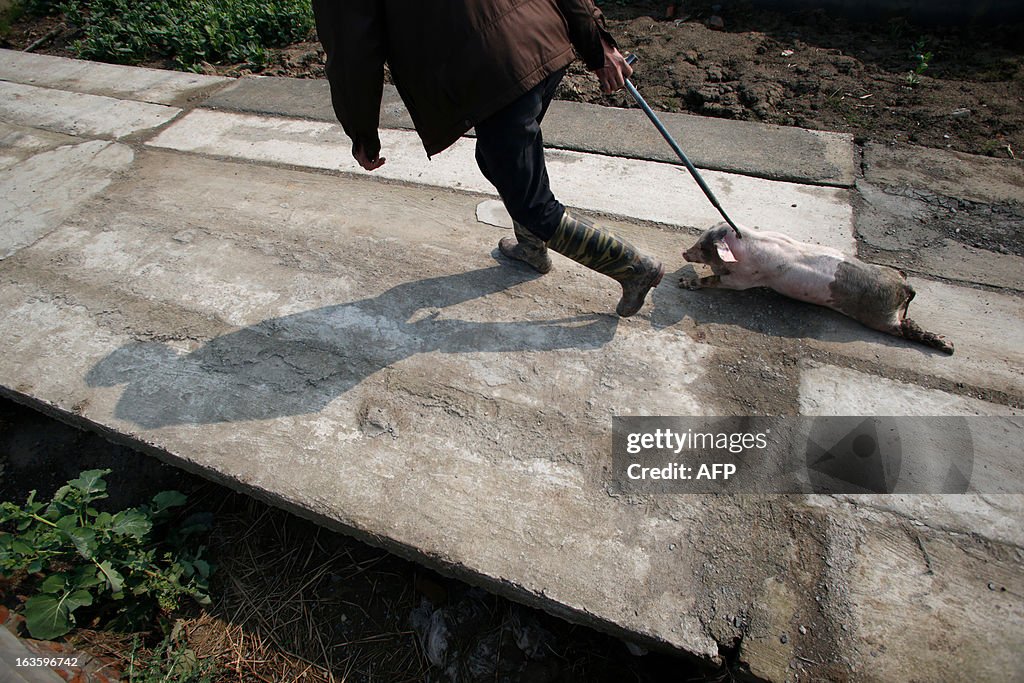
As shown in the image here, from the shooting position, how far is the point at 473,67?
1.88 m

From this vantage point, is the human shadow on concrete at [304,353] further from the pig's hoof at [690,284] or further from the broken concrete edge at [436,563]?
the pig's hoof at [690,284]

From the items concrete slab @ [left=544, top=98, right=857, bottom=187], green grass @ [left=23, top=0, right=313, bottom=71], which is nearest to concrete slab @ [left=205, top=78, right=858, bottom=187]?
concrete slab @ [left=544, top=98, right=857, bottom=187]

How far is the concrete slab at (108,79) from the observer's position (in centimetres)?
497

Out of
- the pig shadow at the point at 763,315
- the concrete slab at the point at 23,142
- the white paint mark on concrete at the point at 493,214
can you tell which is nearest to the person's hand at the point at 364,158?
the white paint mark on concrete at the point at 493,214

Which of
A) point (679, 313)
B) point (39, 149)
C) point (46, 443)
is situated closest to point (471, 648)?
point (679, 313)

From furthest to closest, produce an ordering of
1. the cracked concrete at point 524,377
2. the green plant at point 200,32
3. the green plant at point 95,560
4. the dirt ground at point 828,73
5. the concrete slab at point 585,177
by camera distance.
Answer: the green plant at point 200,32 < the dirt ground at point 828,73 < the concrete slab at point 585,177 < the green plant at point 95,560 < the cracked concrete at point 524,377

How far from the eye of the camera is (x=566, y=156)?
12.9 feet

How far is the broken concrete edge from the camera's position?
1840 millimetres

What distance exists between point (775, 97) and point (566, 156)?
1748 millimetres

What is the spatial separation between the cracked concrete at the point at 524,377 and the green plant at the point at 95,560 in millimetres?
333

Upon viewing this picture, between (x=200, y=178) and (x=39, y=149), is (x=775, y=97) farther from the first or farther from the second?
(x=39, y=149)

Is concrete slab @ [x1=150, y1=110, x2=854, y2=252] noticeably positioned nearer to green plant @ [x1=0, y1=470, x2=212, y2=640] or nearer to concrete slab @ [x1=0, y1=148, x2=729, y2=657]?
concrete slab @ [x1=0, y1=148, x2=729, y2=657]

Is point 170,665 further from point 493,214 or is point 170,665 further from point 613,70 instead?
point 613,70

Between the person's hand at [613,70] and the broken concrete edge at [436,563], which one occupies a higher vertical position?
the person's hand at [613,70]
